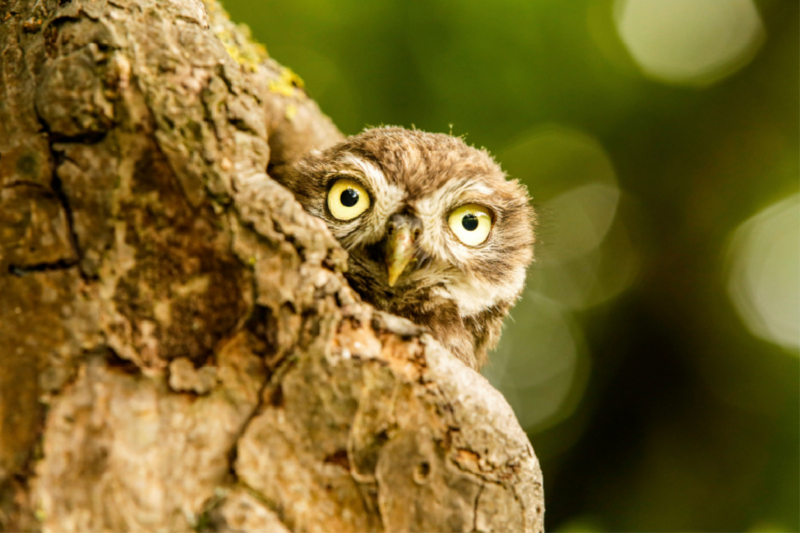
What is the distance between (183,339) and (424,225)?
1034 mm

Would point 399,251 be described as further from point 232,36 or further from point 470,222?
point 232,36

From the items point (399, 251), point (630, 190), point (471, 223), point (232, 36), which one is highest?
point (630, 190)

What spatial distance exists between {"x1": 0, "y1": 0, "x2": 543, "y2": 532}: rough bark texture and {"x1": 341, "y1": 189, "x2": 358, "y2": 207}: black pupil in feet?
2.33

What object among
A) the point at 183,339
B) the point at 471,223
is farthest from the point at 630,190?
the point at 183,339

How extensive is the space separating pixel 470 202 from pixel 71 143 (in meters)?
1.40

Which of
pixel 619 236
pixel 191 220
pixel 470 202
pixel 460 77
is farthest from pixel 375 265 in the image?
pixel 619 236

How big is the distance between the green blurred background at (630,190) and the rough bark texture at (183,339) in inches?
121

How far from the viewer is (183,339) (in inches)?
→ 53.9

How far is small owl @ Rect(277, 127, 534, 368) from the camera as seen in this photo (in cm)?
216

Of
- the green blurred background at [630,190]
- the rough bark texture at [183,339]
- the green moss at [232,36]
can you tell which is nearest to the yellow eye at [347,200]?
the rough bark texture at [183,339]

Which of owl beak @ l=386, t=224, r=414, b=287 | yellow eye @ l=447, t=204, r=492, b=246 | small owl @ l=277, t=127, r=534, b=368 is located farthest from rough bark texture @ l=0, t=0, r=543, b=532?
yellow eye @ l=447, t=204, r=492, b=246

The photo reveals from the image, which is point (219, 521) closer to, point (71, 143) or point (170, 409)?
point (170, 409)

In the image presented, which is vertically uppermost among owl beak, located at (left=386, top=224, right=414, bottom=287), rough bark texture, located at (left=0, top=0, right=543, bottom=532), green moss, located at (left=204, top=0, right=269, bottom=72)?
green moss, located at (left=204, top=0, right=269, bottom=72)

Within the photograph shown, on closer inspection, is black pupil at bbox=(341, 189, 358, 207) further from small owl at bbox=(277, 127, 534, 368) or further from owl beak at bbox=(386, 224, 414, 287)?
owl beak at bbox=(386, 224, 414, 287)
